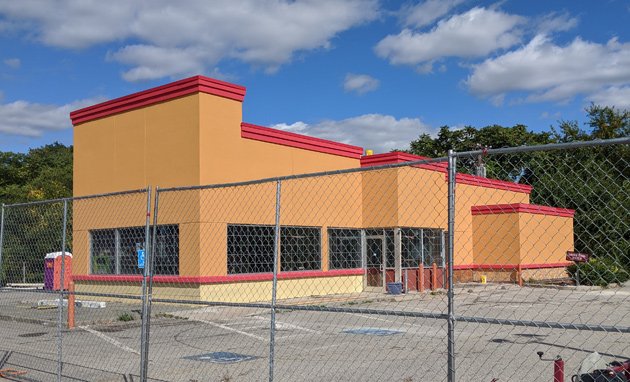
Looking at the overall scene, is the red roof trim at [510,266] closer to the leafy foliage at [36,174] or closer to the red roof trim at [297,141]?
the red roof trim at [297,141]

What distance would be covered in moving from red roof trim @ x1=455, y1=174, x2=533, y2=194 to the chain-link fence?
24 centimetres

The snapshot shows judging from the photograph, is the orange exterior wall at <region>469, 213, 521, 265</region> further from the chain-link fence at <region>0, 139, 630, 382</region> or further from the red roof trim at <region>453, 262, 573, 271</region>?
the red roof trim at <region>453, 262, 573, 271</region>

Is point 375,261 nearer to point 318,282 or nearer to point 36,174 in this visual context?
point 318,282

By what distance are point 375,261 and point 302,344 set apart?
1435 cm

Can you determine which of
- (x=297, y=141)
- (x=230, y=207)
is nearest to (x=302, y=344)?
(x=230, y=207)

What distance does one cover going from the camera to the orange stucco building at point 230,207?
2012cm

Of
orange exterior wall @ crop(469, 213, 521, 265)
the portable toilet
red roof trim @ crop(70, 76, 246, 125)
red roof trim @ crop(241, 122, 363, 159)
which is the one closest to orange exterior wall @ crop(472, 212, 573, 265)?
orange exterior wall @ crop(469, 213, 521, 265)

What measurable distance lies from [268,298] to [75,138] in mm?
10046

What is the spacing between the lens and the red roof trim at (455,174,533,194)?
2944 cm

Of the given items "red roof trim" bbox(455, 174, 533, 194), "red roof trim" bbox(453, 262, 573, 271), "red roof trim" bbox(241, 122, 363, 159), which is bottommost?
"red roof trim" bbox(453, 262, 573, 271)

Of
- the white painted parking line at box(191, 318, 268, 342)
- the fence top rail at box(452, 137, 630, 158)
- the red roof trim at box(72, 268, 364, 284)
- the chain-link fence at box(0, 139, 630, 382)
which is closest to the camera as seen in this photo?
the fence top rail at box(452, 137, 630, 158)

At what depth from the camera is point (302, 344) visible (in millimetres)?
12461

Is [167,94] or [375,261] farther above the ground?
[167,94]

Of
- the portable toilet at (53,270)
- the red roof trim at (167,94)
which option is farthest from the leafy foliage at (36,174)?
the red roof trim at (167,94)
